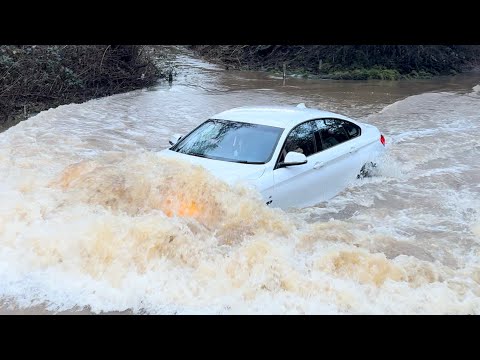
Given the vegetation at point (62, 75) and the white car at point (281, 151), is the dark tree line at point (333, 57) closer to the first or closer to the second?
the vegetation at point (62, 75)

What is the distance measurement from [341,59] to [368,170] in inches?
682

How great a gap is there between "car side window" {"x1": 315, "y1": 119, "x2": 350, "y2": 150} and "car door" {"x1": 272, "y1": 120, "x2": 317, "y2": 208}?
169 mm

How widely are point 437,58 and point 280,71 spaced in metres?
8.25

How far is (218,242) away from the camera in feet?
19.6

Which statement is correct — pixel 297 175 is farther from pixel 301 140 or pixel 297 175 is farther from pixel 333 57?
pixel 333 57

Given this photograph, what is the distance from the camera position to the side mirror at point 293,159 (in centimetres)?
692

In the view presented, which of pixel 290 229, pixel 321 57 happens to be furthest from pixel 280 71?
pixel 290 229

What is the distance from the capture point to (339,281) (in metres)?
5.23

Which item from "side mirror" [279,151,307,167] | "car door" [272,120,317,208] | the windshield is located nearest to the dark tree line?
"car door" [272,120,317,208]

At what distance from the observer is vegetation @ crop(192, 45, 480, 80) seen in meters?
24.7

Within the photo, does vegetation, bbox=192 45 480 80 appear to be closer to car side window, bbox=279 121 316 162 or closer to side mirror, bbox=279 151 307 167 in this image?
car side window, bbox=279 121 316 162

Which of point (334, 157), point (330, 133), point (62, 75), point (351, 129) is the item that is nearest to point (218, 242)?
point (334, 157)

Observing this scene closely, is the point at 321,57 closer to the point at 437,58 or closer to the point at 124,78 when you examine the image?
the point at 437,58

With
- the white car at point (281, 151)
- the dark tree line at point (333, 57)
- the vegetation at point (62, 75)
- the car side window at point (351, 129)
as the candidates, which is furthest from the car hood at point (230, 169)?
A: the dark tree line at point (333, 57)
